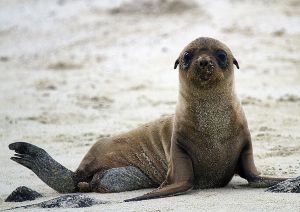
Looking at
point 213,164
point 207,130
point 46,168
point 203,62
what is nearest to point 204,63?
point 203,62

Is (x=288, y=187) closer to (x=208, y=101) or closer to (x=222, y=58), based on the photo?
(x=208, y=101)

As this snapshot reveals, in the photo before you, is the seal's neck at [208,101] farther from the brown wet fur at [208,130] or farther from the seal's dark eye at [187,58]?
the seal's dark eye at [187,58]

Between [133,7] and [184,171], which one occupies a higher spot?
[133,7]

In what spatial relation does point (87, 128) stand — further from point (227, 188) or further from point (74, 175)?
point (227, 188)

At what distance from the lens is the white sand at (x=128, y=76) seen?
19.7ft

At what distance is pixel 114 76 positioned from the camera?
11.7m

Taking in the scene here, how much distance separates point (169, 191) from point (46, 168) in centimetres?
114

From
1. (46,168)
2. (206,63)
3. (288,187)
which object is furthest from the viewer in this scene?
(46,168)

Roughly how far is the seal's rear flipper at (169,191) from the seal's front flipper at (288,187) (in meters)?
0.53

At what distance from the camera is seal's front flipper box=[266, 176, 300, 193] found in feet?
15.3

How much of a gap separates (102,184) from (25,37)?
9.27m

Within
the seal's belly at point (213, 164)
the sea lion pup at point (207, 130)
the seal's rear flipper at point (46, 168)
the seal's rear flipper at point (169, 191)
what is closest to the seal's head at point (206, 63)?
the sea lion pup at point (207, 130)

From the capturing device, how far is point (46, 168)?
5.67 metres

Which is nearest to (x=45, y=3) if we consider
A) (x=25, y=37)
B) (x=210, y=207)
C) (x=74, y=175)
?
(x=25, y=37)
